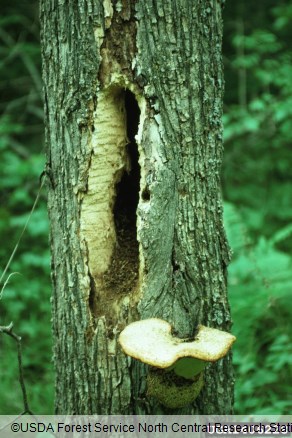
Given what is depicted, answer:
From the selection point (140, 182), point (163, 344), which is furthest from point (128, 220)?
point (163, 344)

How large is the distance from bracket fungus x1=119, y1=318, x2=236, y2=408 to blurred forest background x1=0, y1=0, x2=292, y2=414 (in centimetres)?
110

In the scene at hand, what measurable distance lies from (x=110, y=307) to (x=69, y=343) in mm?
251

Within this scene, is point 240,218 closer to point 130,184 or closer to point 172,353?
point 130,184

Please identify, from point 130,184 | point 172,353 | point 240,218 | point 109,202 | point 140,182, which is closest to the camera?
point 172,353

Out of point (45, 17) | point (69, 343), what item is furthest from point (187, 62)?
point (69, 343)

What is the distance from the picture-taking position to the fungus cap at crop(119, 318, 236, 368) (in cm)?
182

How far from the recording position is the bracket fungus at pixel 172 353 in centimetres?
184

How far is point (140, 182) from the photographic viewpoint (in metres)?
2.20

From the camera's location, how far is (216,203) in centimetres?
229

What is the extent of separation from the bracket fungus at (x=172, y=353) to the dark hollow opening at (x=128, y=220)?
305 millimetres

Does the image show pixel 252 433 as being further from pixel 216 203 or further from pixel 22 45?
pixel 22 45

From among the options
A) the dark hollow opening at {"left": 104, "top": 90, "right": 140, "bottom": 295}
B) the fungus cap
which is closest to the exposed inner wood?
the dark hollow opening at {"left": 104, "top": 90, "right": 140, "bottom": 295}

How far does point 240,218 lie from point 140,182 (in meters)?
2.37

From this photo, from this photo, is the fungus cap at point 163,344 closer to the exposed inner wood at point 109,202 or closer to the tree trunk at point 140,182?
the tree trunk at point 140,182
